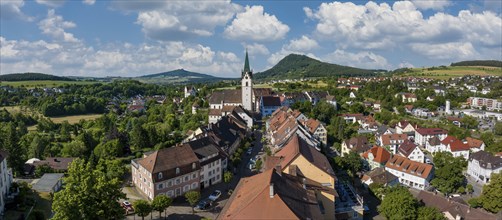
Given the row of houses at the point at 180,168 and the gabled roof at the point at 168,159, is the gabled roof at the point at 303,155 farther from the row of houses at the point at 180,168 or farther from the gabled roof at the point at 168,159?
the gabled roof at the point at 168,159

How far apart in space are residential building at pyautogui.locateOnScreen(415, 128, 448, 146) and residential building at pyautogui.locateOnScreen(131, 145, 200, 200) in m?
60.0

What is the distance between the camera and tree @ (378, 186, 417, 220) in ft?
120

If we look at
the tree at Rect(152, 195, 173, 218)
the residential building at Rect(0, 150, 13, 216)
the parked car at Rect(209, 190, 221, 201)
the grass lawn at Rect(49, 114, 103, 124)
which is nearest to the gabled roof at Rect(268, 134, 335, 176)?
the parked car at Rect(209, 190, 221, 201)

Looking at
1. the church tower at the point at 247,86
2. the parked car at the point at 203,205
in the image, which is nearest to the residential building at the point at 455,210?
the parked car at the point at 203,205

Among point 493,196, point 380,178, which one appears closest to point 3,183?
point 380,178

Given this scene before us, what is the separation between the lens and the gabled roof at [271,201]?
75.3 ft

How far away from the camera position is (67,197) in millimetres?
27062

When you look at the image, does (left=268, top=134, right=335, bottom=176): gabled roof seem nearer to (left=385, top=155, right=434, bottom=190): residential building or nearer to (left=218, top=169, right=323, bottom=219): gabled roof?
(left=218, top=169, right=323, bottom=219): gabled roof

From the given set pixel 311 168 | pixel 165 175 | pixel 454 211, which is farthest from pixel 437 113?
pixel 165 175

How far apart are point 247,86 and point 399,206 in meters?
64.7

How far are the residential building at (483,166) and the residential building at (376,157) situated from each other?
50.9 ft

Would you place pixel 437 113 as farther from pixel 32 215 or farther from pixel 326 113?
pixel 32 215

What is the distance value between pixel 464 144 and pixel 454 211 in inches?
1523

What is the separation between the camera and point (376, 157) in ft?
200
